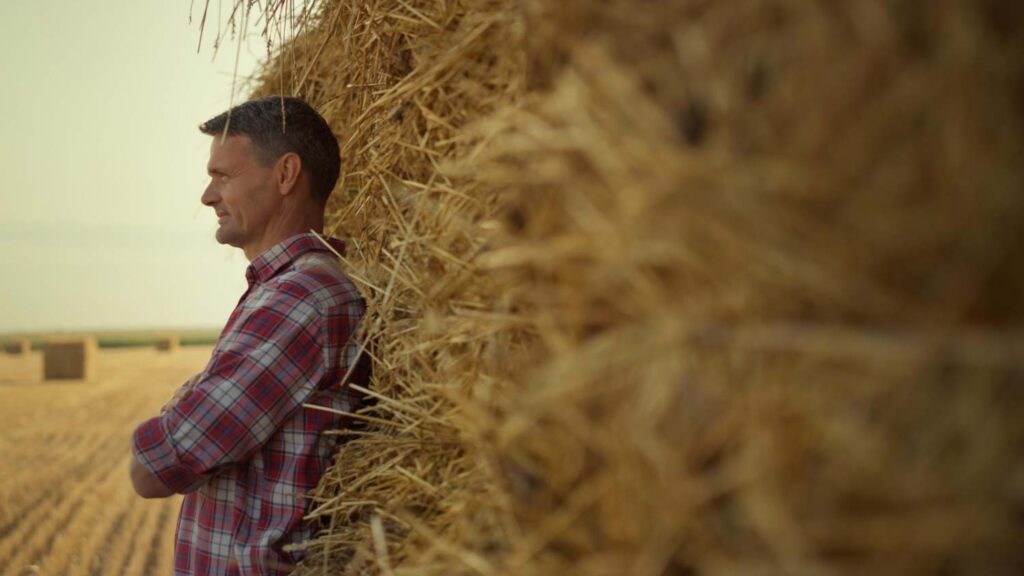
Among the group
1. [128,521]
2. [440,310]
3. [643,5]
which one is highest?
[643,5]

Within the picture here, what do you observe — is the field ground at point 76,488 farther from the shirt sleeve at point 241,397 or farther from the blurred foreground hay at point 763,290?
the blurred foreground hay at point 763,290

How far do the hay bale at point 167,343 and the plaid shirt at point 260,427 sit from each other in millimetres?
19335

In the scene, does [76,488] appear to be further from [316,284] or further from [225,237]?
[316,284]

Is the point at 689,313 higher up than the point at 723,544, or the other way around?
the point at 689,313

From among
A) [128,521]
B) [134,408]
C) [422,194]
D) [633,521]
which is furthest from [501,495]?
[134,408]

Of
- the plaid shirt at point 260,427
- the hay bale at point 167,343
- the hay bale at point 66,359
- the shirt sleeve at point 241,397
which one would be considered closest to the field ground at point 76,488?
the hay bale at point 66,359

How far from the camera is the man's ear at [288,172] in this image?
2469mm

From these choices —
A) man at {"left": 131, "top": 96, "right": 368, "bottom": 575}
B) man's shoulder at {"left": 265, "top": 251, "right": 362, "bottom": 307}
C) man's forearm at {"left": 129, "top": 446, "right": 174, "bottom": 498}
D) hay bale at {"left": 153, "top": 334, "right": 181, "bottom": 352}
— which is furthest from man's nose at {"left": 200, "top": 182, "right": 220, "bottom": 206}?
hay bale at {"left": 153, "top": 334, "right": 181, "bottom": 352}

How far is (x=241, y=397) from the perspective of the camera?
6.33ft

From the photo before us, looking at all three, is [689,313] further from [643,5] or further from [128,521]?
[128,521]

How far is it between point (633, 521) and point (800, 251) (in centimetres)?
35

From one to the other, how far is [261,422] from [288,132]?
0.91m

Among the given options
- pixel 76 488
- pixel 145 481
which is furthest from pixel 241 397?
pixel 76 488

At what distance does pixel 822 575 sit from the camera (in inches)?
32.4
